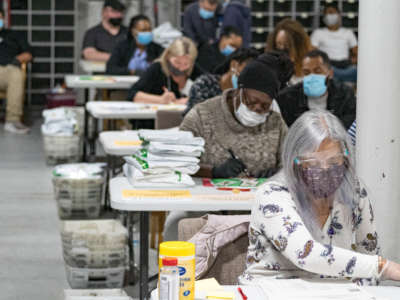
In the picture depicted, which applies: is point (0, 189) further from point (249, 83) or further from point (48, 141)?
point (249, 83)

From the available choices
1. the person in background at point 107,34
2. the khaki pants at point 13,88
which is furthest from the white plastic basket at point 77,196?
the person in background at point 107,34

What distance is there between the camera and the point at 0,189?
7.80 metres

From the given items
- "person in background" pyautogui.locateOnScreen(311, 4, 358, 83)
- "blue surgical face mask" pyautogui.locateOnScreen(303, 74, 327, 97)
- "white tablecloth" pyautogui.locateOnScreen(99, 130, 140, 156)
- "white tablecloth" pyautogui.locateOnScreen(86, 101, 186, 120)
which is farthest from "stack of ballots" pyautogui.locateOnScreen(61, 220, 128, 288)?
"person in background" pyautogui.locateOnScreen(311, 4, 358, 83)

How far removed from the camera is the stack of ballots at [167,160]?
4207mm

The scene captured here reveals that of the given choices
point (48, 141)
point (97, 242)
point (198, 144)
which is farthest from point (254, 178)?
point (48, 141)

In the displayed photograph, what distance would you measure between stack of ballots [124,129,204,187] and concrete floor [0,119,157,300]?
976 mm

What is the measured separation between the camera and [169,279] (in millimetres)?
2375

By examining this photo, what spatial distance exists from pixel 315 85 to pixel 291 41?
1.54 m

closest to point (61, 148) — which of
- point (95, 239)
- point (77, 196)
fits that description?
point (77, 196)

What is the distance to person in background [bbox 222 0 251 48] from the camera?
35.8ft

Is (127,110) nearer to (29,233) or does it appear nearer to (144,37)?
(29,233)

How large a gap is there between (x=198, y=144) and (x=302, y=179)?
4.88ft

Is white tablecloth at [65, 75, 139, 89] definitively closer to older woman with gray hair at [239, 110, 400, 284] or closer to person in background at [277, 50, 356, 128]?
person in background at [277, 50, 356, 128]

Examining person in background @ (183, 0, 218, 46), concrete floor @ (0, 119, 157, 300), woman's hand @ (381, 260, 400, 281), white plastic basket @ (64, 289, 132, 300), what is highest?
person in background @ (183, 0, 218, 46)
